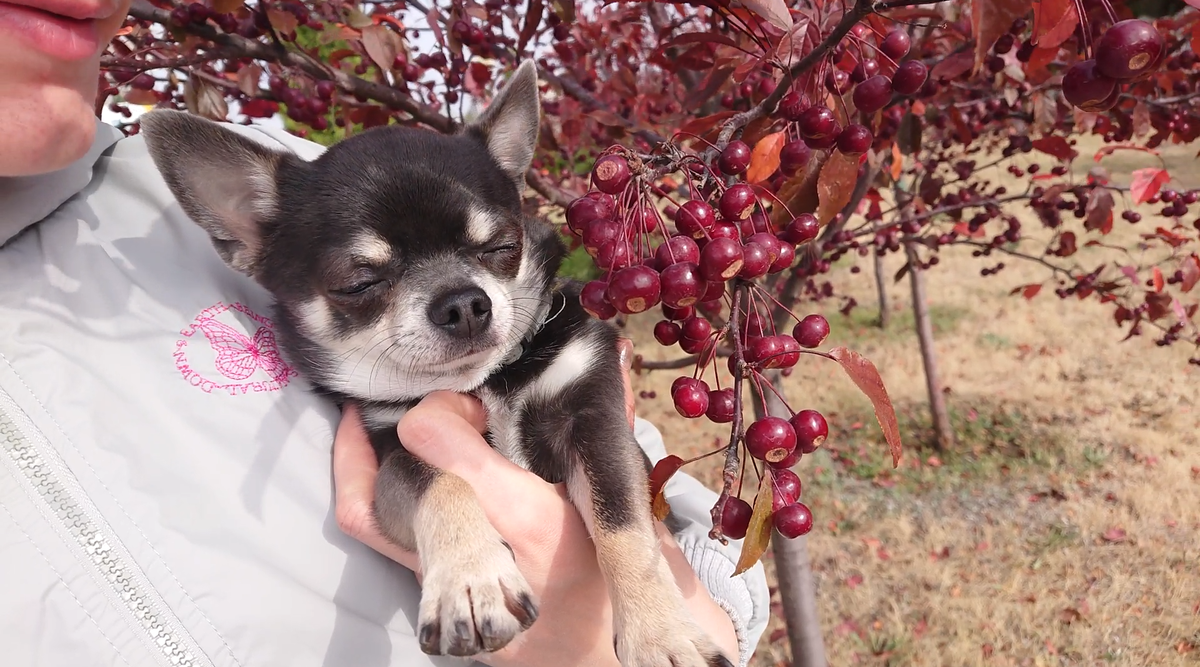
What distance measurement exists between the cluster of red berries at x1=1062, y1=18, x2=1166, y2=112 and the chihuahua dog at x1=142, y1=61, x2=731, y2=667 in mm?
1182

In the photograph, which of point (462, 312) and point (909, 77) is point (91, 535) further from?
point (909, 77)

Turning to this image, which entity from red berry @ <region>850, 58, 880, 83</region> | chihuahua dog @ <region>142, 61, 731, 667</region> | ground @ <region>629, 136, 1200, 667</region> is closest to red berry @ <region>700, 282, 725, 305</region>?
red berry @ <region>850, 58, 880, 83</region>

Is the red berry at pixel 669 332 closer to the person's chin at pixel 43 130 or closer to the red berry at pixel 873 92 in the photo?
the red berry at pixel 873 92

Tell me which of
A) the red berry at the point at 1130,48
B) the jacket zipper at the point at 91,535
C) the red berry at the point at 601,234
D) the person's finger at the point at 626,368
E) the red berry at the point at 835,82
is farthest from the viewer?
the person's finger at the point at 626,368

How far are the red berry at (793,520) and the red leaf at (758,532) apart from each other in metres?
0.03

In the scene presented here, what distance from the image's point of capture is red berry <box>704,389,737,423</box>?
1173 mm

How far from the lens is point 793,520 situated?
42.1 inches

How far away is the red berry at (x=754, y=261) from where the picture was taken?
3.49ft

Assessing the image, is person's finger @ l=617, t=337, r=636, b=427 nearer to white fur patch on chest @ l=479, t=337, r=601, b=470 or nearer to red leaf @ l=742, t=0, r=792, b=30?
white fur patch on chest @ l=479, t=337, r=601, b=470

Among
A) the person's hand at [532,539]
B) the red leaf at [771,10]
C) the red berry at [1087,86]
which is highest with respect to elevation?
the red berry at [1087,86]

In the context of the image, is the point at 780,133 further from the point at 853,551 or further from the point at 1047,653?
the point at 853,551

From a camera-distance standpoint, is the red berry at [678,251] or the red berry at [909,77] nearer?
the red berry at [678,251]

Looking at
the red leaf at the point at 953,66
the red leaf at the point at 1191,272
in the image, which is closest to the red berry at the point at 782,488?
the red leaf at the point at 953,66

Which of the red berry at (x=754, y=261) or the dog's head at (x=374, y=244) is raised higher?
the red berry at (x=754, y=261)
